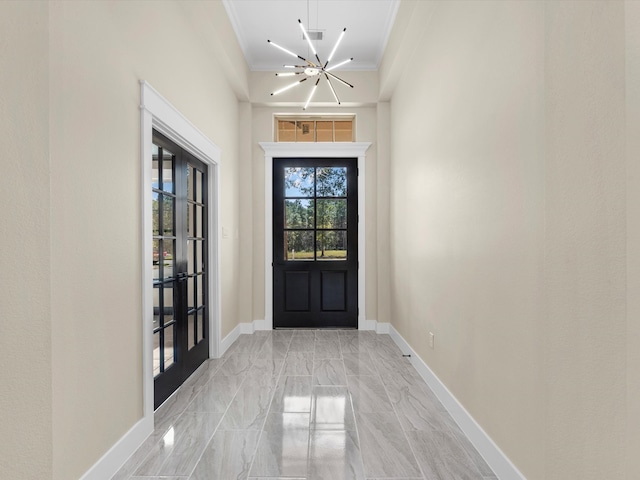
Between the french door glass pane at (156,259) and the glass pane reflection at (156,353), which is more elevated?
the french door glass pane at (156,259)

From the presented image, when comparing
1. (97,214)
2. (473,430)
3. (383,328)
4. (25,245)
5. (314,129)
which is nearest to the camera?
(25,245)

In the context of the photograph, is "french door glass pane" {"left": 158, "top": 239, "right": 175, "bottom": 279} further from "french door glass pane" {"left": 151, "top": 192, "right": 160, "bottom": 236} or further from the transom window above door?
the transom window above door

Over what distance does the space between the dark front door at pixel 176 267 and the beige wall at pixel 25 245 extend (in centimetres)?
111

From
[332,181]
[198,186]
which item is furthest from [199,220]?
[332,181]

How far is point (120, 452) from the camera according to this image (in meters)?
1.88

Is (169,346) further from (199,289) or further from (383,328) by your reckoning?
(383,328)

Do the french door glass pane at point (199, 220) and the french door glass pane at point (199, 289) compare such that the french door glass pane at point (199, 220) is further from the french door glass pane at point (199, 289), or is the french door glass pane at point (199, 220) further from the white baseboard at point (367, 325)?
the white baseboard at point (367, 325)

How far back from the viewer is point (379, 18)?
3758 millimetres

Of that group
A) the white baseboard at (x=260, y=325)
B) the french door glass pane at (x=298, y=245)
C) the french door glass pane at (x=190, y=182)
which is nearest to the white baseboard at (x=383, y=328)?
the french door glass pane at (x=298, y=245)

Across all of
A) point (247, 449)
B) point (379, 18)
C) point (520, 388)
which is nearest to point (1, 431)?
point (247, 449)

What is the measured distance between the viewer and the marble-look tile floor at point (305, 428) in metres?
1.84

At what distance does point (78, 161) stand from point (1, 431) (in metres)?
1.06

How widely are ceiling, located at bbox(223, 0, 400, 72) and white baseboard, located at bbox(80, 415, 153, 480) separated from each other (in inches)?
140

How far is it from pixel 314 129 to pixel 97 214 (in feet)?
12.0
